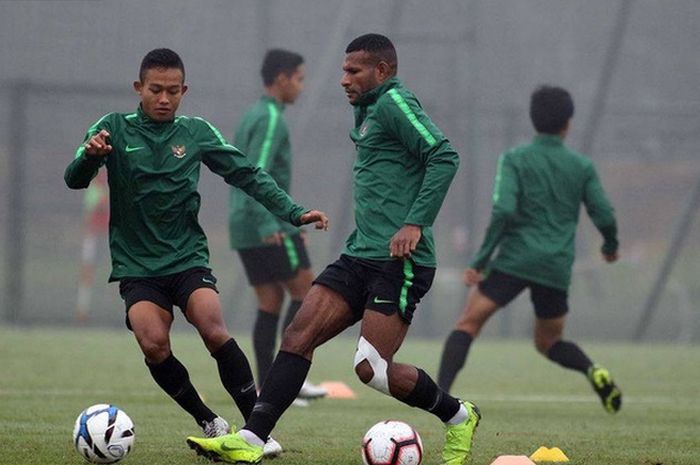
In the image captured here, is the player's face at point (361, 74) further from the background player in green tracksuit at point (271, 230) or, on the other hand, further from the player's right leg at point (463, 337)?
the player's right leg at point (463, 337)

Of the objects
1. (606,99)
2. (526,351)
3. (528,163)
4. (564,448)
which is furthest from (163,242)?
A: (606,99)

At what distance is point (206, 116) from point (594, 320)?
18.7 feet

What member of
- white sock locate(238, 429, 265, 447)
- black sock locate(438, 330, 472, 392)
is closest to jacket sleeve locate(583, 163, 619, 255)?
black sock locate(438, 330, 472, 392)

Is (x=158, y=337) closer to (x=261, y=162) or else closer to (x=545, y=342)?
(x=261, y=162)

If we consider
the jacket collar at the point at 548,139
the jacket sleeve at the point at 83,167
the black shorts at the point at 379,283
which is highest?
the jacket sleeve at the point at 83,167

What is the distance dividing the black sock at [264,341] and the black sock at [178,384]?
9.75ft

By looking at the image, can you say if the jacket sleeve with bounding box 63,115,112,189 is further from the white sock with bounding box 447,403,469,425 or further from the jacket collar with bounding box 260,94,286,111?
the jacket collar with bounding box 260,94,286,111

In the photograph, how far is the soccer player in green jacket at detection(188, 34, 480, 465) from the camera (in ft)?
20.8

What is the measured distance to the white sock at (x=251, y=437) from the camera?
618 centimetres

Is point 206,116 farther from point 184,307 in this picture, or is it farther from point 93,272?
point 184,307

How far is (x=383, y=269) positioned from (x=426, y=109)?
45.3 feet

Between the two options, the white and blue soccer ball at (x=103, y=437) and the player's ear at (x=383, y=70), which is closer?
the white and blue soccer ball at (x=103, y=437)

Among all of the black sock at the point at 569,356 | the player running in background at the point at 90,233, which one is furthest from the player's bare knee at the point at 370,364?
the player running in background at the point at 90,233

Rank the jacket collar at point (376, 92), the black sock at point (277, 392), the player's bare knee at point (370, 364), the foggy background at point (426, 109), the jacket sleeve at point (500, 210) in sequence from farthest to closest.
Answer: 1. the foggy background at point (426, 109)
2. the jacket sleeve at point (500, 210)
3. the jacket collar at point (376, 92)
4. the player's bare knee at point (370, 364)
5. the black sock at point (277, 392)
